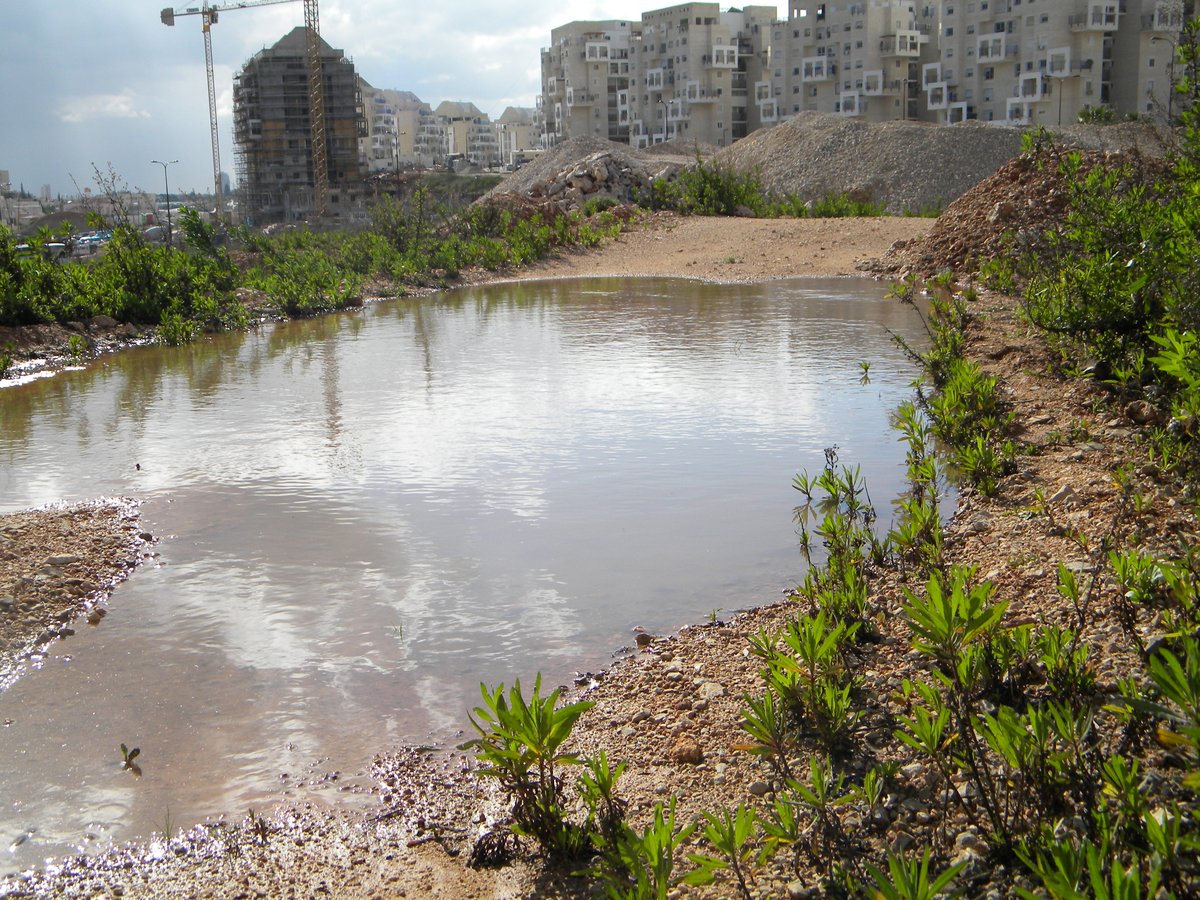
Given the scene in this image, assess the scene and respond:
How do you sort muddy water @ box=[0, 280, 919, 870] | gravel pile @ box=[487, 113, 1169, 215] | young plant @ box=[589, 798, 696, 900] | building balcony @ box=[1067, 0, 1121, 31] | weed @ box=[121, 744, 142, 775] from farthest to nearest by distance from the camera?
1. building balcony @ box=[1067, 0, 1121, 31]
2. gravel pile @ box=[487, 113, 1169, 215]
3. muddy water @ box=[0, 280, 919, 870]
4. weed @ box=[121, 744, 142, 775]
5. young plant @ box=[589, 798, 696, 900]

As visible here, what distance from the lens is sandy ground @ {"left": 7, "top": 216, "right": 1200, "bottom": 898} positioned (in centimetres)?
305

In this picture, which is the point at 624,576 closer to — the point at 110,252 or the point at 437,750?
the point at 437,750

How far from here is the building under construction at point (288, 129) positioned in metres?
67.4

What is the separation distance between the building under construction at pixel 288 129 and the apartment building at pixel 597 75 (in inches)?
1407

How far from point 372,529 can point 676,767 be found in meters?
3.32

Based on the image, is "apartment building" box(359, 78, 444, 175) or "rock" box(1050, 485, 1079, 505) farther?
"apartment building" box(359, 78, 444, 175)

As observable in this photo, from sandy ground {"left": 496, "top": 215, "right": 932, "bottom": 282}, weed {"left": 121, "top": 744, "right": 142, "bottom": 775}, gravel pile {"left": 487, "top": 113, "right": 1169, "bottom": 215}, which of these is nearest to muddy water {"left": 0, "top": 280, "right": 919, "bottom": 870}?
weed {"left": 121, "top": 744, "right": 142, "bottom": 775}

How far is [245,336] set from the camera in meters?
16.1

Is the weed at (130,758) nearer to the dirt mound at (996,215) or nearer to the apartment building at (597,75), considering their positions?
the dirt mound at (996,215)

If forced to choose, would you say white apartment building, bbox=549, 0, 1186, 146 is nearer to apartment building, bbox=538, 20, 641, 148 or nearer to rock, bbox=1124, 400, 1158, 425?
apartment building, bbox=538, 20, 641, 148

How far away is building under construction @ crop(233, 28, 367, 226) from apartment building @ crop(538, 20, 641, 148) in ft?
117

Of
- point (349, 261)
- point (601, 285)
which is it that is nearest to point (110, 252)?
point (349, 261)

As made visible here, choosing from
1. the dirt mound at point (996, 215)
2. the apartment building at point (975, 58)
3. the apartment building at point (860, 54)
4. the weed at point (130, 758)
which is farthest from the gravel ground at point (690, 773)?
the apartment building at point (860, 54)

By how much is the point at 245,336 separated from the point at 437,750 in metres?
13.5
